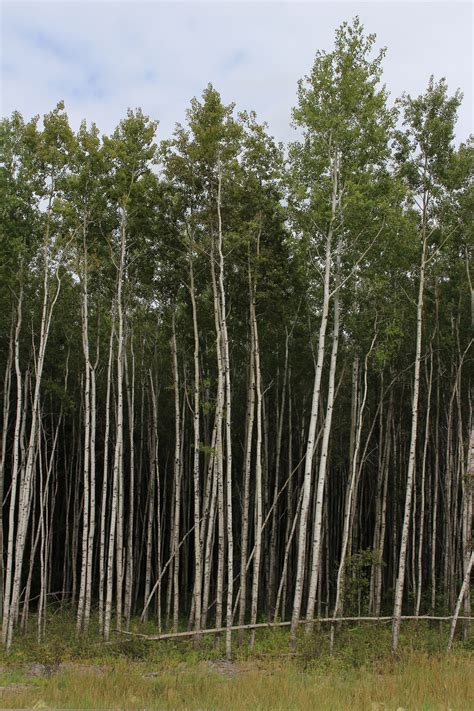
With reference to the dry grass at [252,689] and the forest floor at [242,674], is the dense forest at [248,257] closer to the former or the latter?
the forest floor at [242,674]

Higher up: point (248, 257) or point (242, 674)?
point (248, 257)

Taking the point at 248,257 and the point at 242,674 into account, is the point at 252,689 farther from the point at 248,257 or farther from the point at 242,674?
the point at 248,257

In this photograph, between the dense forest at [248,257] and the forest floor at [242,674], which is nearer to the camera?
the forest floor at [242,674]

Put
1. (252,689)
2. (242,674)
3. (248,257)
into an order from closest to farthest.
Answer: (252,689) < (242,674) < (248,257)

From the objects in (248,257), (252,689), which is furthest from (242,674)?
(248,257)

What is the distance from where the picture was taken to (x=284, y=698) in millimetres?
7508

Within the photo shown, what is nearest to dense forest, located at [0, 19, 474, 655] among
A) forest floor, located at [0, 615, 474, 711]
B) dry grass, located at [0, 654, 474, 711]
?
forest floor, located at [0, 615, 474, 711]

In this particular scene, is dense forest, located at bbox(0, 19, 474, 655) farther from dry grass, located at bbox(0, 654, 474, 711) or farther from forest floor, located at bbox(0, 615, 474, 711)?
dry grass, located at bbox(0, 654, 474, 711)

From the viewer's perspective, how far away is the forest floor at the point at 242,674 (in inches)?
290

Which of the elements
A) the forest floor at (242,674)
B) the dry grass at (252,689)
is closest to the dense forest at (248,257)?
the forest floor at (242,674)

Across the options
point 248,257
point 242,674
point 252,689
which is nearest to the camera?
point 252,689

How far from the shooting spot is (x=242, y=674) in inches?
380

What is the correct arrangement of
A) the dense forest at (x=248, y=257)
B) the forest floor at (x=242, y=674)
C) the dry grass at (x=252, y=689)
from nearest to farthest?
the dry grass at (x=252, y=689) < the forest floor at (x=242, y=674) < the dense forest at (x=248, y=257)

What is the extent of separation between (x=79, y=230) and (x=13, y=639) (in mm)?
9467
